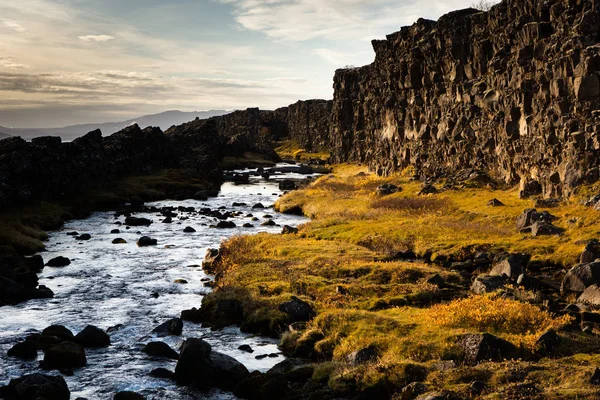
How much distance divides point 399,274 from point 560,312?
11.3 m

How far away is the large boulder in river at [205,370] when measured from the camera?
24.2m

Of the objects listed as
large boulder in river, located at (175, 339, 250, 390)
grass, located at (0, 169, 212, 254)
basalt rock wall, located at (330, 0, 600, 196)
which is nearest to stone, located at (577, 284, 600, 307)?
large boulder in river, located at (175, 339, 250, 390)

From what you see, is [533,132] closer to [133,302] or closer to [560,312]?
[560,312]

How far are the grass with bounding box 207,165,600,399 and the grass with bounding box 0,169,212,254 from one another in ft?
74.3

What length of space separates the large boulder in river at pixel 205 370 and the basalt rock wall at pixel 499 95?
4238cm

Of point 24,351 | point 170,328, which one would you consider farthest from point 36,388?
point 170,328

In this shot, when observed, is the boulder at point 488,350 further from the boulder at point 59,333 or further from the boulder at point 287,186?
the boulder at point 287,186

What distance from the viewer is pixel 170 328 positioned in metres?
30.7

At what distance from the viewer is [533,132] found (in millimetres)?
64625

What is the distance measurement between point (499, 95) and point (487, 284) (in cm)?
4604

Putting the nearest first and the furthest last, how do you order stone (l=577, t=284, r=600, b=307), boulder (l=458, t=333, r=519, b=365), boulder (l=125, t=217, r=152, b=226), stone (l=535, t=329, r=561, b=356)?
boulder (l=458, t=333, r=519, b=365) → stone (l=535, t=329, r=561, b=356) → stone (l=577, t=284, r=600, b=307) → boulder (l=125, t=217, r=152, b=226)

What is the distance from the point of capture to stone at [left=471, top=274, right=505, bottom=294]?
108ft

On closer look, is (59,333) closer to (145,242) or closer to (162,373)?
(162,373)

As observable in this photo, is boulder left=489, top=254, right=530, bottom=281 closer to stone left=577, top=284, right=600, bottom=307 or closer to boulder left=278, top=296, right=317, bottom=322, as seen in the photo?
stone left=577, top=284, right=600, bottom=307
